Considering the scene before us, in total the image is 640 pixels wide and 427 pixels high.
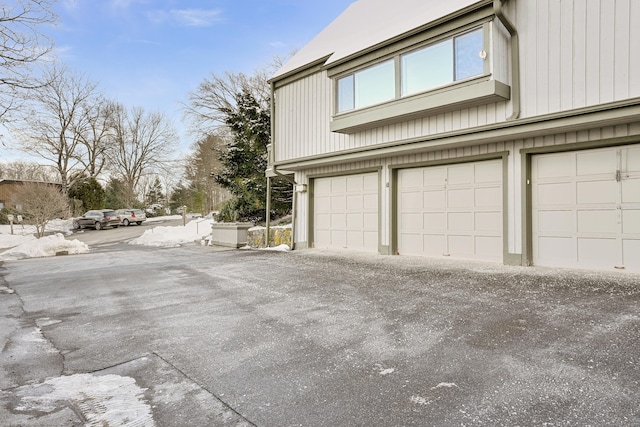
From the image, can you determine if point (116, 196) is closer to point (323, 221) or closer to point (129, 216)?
point (129, 216)

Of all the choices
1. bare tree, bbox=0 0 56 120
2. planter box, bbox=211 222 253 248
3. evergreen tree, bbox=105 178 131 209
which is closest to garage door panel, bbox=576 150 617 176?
planter box, bbox=211 222 253 248

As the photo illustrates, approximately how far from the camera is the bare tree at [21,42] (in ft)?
23.5

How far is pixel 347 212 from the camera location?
10.1m

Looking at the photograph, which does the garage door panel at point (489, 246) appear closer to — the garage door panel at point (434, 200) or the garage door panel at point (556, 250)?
the garage door panel at point (556, 250)

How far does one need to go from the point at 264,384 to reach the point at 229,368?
424mm

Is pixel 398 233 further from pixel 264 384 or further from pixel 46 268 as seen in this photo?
pixel 46 268

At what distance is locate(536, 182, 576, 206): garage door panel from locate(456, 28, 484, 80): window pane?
2359 millimetres

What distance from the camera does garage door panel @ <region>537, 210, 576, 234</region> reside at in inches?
254

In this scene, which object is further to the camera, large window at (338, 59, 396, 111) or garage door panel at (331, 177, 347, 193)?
garage door panel at (331, 177, 347, 193)

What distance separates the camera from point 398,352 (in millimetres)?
3189

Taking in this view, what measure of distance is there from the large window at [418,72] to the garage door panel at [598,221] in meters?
3.01

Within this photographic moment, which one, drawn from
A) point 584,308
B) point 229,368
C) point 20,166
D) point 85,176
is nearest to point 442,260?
point 584,308

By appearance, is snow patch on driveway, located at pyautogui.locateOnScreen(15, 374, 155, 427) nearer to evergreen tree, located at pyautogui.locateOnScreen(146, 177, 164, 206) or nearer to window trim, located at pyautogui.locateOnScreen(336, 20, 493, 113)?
window trim, located at pyautogui.locateOnScreen(336, 20, 493, 113)

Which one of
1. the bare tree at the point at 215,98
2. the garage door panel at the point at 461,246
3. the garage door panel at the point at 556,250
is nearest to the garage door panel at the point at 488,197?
the garage door panel at the point at 461,246
